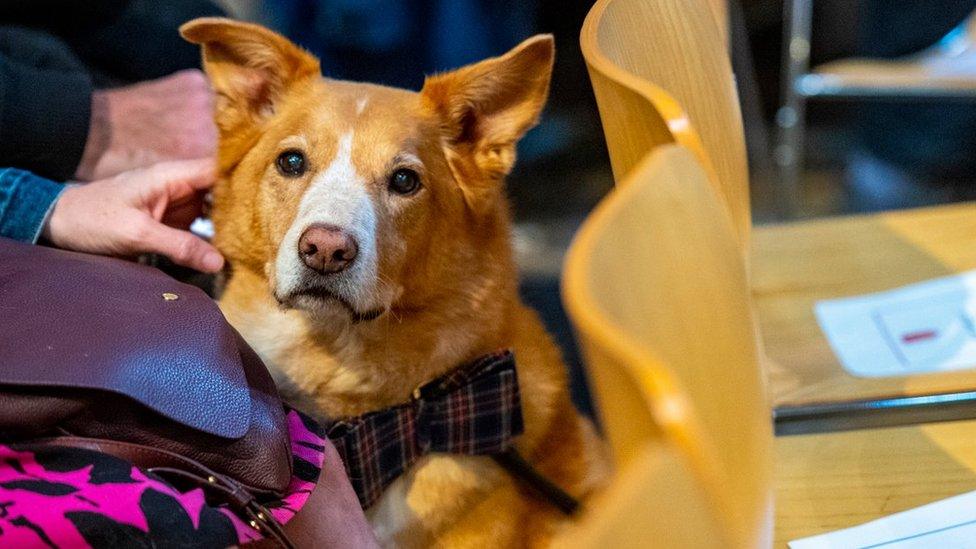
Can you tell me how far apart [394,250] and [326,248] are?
5.1 inches

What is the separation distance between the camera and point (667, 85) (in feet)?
2.93

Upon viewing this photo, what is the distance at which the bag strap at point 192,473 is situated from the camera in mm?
735

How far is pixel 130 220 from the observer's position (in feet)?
3.50

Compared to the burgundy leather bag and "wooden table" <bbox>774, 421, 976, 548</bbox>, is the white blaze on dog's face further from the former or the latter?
"wooden table" <bbox>774, 421, 976, 548</bbox>

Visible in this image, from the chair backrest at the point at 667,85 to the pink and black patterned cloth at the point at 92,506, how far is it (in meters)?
0.39

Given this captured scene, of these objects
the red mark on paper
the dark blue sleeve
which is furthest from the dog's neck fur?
the red mark on paper

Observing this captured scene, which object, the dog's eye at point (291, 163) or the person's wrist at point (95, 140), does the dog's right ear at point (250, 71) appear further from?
the person's wrist at point (95, 140)

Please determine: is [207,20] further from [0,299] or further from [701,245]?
[701,245]

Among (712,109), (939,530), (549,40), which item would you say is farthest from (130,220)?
(939,530)

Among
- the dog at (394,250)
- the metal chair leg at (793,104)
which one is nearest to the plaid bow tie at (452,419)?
the dog at (394,250)

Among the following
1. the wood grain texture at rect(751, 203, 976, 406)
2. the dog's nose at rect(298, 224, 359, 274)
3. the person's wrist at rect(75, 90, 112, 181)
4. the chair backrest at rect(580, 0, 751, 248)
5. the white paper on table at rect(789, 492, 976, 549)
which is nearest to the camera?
the chair backrest at rect(580, 0, 751, 248)

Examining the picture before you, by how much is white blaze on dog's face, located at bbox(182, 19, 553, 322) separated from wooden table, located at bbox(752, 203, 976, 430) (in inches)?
15.5

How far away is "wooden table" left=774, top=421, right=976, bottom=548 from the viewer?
0.96 m

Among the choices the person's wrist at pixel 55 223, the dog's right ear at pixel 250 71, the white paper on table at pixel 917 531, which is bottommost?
the white paper on table at pixel 917 531
